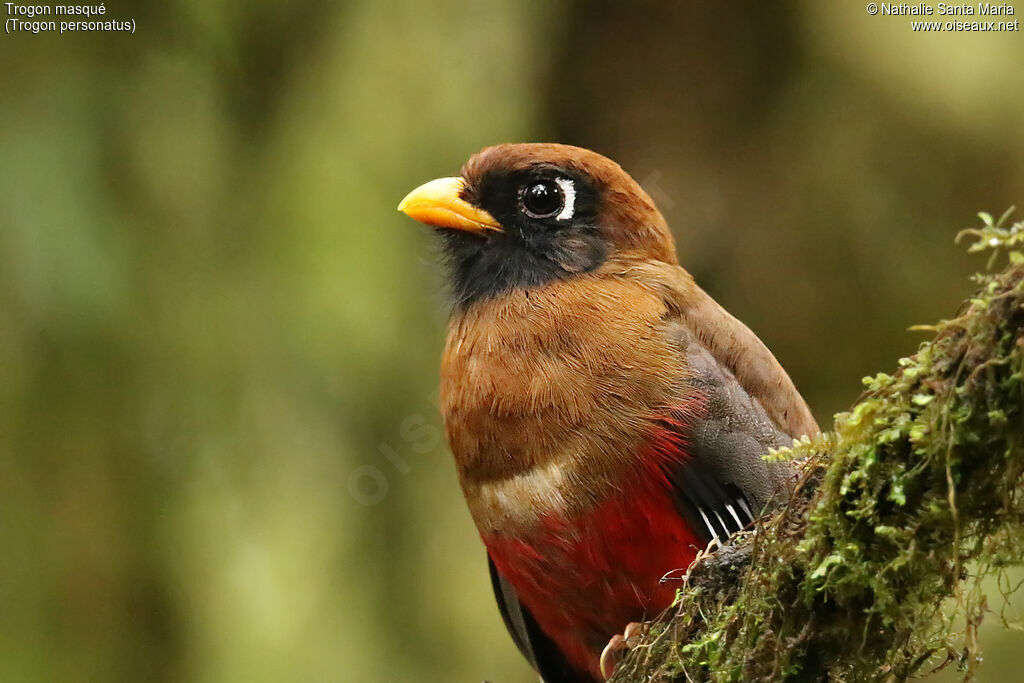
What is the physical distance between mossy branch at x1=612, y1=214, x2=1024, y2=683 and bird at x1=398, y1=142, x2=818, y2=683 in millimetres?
811

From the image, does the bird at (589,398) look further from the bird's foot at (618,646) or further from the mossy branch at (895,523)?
the mossy branch at (895,523)

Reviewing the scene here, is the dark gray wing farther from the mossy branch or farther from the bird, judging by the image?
the mossy branch

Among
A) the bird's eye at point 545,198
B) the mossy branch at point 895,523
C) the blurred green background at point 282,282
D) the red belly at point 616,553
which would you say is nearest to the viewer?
the mossy branch at point 895,523

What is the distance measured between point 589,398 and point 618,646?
24.6 inches

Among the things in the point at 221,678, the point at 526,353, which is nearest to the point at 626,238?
the point at 526,353

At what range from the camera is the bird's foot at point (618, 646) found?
273 cm

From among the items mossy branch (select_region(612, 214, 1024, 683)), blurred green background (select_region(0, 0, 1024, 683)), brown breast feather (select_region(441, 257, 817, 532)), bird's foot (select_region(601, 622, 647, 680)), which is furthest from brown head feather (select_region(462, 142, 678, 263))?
mossy branch (select_region(612, 214, 1024, 683))

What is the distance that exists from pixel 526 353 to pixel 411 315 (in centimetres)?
157

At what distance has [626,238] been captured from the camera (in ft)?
11.5

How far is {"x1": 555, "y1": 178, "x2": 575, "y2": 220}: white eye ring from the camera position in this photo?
348cm

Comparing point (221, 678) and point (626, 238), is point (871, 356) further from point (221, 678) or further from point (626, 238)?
point (221, 678)

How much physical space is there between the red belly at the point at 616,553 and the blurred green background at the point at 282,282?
1.01m


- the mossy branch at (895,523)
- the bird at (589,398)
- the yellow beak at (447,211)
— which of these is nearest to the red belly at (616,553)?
the bird at (589,398)

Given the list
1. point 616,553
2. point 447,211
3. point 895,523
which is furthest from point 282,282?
point 895,523
